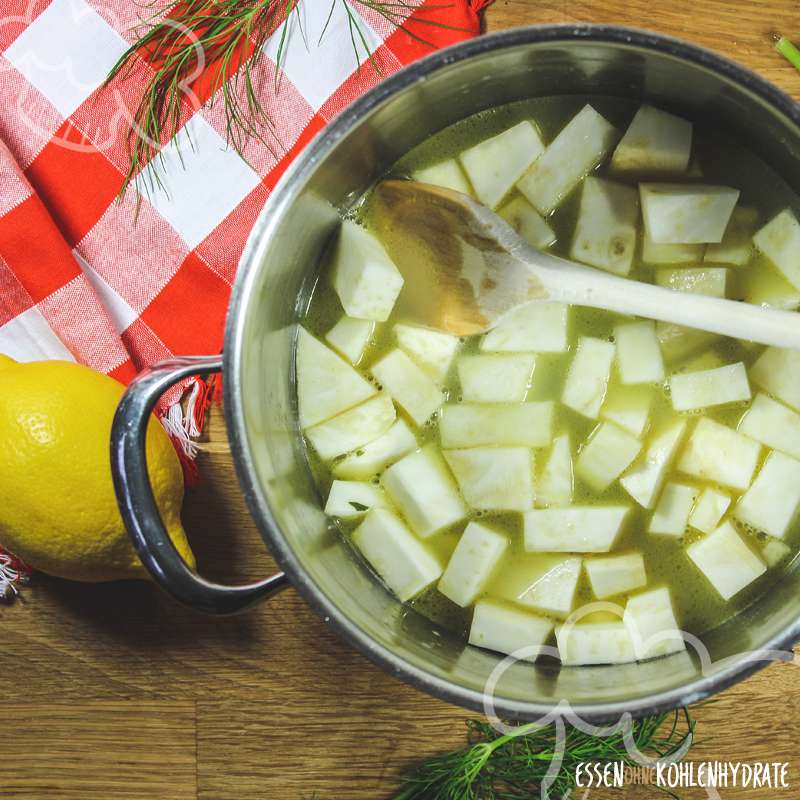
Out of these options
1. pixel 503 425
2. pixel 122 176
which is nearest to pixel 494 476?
pixel 503 425

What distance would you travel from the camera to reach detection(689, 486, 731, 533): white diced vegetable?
1163mm

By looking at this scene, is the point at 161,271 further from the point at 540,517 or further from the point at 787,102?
the point at 787,102

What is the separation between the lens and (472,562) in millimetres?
1167

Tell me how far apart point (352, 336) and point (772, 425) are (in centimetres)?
57

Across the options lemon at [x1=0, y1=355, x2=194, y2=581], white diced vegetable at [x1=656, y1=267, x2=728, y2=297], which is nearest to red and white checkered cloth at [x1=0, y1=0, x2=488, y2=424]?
lemon at [x1=0, y1=355, x2=194, y2=581]

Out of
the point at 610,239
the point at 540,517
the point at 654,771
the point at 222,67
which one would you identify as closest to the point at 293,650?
the point at 540,517

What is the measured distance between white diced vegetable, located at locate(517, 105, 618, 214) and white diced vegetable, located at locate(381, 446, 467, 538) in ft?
1.23

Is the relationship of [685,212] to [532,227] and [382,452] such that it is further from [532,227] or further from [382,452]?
[382,452]

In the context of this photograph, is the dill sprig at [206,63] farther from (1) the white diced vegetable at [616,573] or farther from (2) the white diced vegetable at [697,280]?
(1) the white diced vegetable at [616,573]

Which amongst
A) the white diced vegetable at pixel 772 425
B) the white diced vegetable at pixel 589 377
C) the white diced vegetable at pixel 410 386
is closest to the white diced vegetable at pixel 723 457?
the white diced vegetable at pixel 772 425

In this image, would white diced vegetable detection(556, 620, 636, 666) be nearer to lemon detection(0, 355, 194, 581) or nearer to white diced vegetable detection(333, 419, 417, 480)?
white diced vegetable detection(333, 419, 417, 480)

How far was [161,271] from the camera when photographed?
1276mm

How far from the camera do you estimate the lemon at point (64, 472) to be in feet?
3.65

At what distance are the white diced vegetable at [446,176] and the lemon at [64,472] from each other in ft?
1.65
